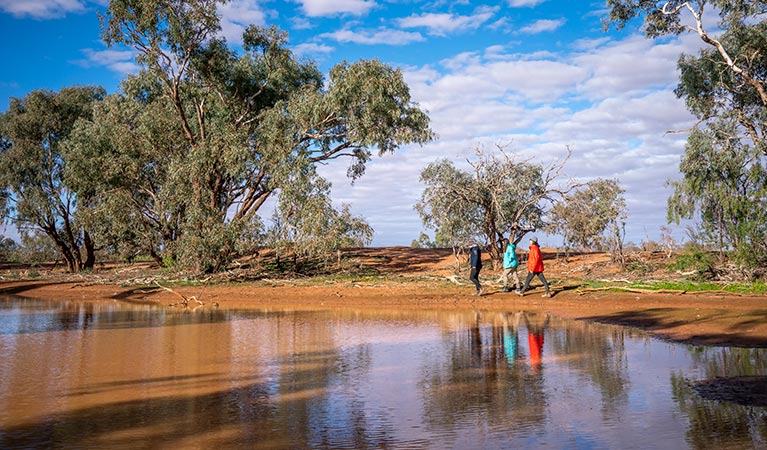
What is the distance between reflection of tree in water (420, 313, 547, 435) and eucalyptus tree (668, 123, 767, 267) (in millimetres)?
10937

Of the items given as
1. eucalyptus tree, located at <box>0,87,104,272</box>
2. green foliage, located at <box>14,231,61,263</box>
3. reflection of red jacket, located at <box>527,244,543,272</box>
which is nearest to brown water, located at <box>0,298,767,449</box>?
reflection of red jacket, located at <box>527,244,543,272</box>

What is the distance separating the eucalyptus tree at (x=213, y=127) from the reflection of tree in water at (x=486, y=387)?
15.3 meters

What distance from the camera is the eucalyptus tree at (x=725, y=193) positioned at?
18609 millimetres

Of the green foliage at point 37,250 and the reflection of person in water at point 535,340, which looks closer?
the reflection of person in water at point 535,340

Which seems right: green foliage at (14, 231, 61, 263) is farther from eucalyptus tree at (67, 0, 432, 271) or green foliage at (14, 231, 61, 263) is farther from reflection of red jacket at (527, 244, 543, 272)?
reflection of red jacket at (527, 244, 543, 272)

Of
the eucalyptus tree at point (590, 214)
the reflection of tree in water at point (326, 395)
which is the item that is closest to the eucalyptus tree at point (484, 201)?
the eucalyptus tree at point (590, 214)

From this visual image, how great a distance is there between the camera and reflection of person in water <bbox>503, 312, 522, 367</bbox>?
35.2 feet

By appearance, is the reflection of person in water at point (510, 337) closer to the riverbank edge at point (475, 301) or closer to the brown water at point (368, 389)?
the brown water at point (368, 389)

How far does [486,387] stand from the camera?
8.34 m

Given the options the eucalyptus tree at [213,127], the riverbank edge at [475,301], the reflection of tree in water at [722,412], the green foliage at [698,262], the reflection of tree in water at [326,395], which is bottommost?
the reflection of tree in water at [722,412]

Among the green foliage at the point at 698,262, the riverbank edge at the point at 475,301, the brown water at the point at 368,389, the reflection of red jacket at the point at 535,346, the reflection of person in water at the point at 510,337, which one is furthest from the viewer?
the green foliage at the point at 698,262

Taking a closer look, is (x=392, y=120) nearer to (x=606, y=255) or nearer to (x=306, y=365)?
(x=606, y=255)

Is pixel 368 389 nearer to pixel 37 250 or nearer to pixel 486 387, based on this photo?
pixel 486 387

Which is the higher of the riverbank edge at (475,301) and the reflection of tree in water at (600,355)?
the riverbank edge at (475,301)
